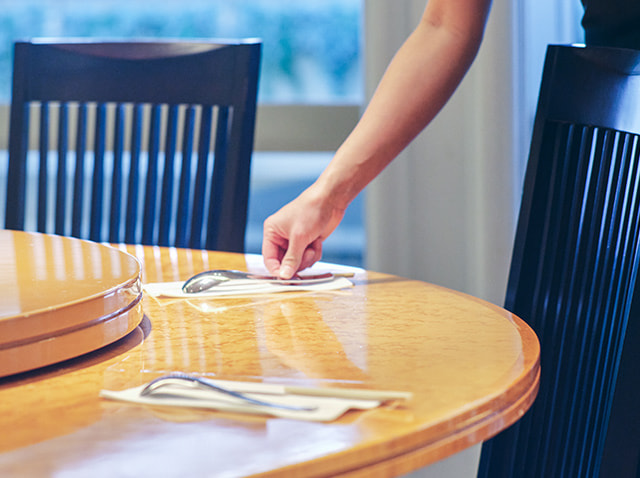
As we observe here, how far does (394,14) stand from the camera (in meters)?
1.92

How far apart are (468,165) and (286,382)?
1.57 m

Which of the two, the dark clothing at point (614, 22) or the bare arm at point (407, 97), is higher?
the dark clothing at point (614, 22)

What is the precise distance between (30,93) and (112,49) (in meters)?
0.16

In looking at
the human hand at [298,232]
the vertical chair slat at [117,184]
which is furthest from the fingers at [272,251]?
the vertical chair slat at [117,184]

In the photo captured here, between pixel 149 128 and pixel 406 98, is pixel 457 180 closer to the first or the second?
pixel 149 128

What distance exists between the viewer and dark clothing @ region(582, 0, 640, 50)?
0.84 m

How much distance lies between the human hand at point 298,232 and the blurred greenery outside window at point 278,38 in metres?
1.44

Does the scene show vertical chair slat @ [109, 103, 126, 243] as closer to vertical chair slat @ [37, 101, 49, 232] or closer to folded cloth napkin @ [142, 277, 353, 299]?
vertical chair slat @ [37, 101, 49, 232]

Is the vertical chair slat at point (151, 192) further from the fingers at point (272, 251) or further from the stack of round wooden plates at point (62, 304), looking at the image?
the stack of round wooden plates at point (62, 304)

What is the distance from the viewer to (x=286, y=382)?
0.44 meters

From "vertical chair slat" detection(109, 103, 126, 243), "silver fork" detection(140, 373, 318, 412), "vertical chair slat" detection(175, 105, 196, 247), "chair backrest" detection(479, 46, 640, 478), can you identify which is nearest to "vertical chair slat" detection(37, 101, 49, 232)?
"vertical chair slat" detection(109, 103, 126, 243)

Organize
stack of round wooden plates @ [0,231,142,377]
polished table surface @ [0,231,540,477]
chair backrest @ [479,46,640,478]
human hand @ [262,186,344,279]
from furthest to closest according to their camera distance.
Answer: human hand @ [262,186,344,279], chair backrest @ [479,46,640,478], stack of round wooden plates @ [0,231,142,377], polished table surface @ [0,231,540,477]

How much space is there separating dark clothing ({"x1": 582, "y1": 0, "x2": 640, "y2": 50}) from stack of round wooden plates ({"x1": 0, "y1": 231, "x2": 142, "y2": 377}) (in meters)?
0.59

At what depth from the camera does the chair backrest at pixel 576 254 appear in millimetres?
675
